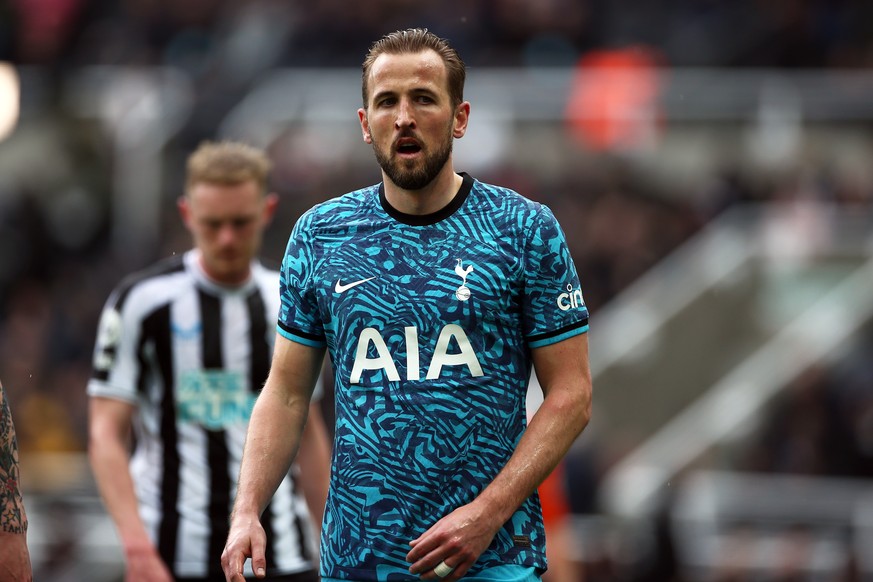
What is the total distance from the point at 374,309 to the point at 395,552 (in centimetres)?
67

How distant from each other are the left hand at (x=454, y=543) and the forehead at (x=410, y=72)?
1.16 m

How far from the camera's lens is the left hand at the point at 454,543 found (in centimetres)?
382

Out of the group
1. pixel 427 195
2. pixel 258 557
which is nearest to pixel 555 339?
pixel 427 195

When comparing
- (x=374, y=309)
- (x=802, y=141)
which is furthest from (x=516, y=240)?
(x=802, y=141)

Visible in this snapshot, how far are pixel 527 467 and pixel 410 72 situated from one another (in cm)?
113

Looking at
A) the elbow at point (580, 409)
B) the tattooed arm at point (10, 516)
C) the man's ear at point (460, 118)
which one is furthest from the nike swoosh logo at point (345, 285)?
the tattooed arm at point (10, 516)

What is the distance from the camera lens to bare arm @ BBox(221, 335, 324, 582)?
408 cm

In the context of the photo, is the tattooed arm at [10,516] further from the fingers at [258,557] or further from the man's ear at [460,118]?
the man's ear at [460,118]

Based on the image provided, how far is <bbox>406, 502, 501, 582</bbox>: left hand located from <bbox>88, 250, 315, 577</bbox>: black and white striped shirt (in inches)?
88.6

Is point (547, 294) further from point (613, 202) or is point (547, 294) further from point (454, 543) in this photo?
point (613, 202)

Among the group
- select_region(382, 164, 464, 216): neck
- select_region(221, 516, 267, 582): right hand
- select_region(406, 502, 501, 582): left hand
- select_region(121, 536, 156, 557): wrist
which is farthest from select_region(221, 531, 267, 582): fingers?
select_region(121, 536, 156, 557): wrist

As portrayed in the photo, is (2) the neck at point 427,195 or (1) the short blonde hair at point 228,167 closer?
(2) the neck at point 427,195

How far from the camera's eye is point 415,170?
409cm

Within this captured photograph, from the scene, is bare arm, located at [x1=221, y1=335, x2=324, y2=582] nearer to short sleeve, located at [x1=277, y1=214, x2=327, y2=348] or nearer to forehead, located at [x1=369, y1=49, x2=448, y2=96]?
short sleeve, located at [x1=277, y1=214, x2=327, y2=348]
